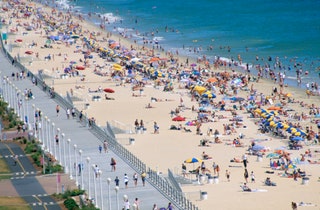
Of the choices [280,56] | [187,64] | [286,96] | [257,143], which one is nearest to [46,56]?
[187,64]

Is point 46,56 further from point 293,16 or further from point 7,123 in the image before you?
point 293,16

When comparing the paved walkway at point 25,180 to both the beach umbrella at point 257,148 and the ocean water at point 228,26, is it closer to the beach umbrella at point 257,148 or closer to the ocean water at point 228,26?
the beach umbrella at point 257,148

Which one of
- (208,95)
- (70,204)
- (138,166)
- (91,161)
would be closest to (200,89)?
(208,95)

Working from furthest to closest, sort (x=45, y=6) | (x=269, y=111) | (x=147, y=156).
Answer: (x=45, y=6) < (x=269, y=111) < (x=147, y=156)

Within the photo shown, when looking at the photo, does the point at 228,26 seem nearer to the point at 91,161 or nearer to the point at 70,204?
the point at 91,161

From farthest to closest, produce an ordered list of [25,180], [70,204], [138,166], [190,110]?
[190,110] < [138,166] < [25,180] < [70,204]

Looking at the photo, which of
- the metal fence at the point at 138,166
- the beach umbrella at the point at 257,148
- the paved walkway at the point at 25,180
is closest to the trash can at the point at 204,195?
the metal fence at the point at 138,166
